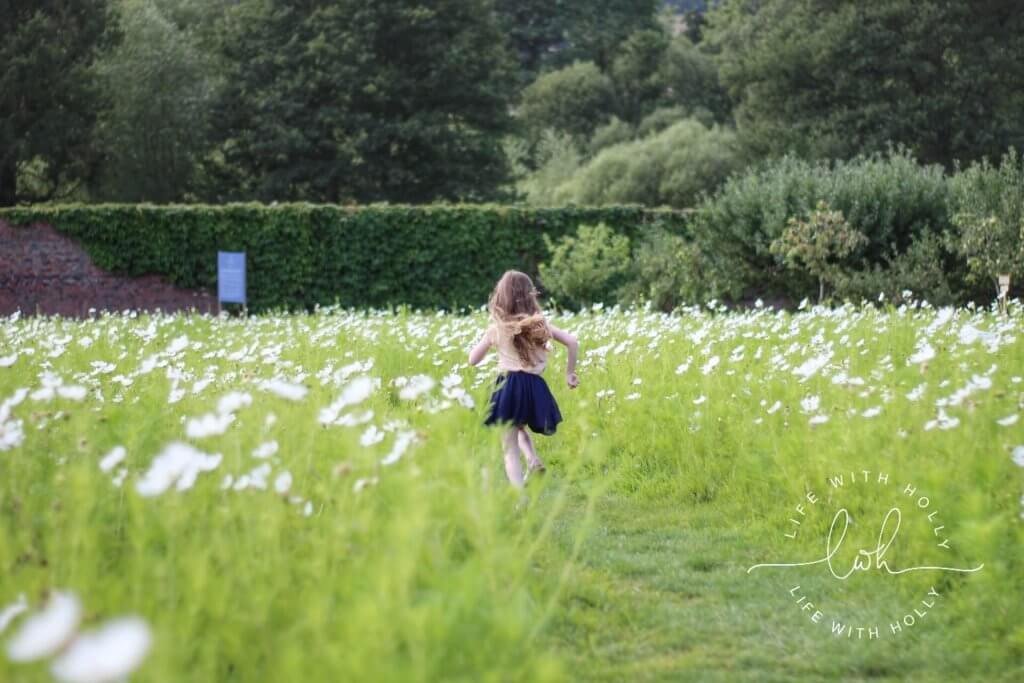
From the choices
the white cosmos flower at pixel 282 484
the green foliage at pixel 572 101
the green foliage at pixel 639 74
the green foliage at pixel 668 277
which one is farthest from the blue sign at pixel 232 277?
the green foliage at pixel 639 74

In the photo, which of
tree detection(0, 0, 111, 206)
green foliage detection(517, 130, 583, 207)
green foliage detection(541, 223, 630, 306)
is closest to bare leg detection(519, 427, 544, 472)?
green foliage detection(541, 223, 630, 306)

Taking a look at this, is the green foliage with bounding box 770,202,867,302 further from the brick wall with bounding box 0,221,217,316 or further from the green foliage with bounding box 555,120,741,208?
the green foliage with bounding box 555,120,741,208

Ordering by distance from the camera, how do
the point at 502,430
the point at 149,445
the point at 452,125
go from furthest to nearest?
the point at 452,125
the point at 502,430
the point at 149,445

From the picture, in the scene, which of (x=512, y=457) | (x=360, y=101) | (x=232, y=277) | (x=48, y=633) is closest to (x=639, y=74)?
A: (x=360, y=101)

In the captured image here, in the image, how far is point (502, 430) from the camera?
592 centimetres

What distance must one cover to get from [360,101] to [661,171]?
10034 mm

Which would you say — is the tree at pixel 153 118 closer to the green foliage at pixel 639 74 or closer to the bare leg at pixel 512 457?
the green foliage at pixel 639 74

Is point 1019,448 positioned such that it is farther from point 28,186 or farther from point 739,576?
point 28,186

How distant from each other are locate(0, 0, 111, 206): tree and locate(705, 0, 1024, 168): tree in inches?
742

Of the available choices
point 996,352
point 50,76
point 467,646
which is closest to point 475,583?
point 467,646

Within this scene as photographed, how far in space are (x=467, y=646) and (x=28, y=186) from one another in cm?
3149

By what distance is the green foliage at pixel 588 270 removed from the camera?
62.8ft

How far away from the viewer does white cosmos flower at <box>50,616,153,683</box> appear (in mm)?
1580

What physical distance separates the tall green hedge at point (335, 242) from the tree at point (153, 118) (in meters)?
9.90
